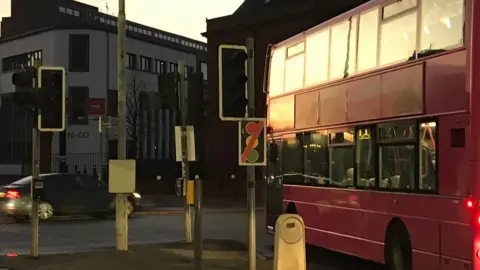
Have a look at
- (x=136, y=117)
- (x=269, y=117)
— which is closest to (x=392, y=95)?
(x=269, y=117)

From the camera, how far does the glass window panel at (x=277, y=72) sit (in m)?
14.6

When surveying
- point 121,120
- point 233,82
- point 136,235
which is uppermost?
point 233,82

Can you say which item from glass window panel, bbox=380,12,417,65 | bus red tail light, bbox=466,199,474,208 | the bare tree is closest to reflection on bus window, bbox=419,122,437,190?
bus red tail light, bbox=466,199,474,208

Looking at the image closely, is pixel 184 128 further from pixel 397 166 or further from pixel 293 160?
pixel 397 166

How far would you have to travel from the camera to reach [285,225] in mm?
8805

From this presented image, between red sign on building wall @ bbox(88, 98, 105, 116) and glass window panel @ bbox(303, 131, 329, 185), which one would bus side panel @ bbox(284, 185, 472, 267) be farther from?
red sign on building wall @ bbox(88, 98, 105, 116)

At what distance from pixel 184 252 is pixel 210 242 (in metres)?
2.41

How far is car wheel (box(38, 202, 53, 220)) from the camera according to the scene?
2191 centimetres

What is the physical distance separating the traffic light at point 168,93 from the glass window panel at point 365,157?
10.8ft

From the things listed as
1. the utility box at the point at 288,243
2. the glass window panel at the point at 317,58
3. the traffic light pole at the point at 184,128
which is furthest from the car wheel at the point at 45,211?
the utility box at the point at 288,243

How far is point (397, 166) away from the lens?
9.95 m

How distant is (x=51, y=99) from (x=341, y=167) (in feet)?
17.4

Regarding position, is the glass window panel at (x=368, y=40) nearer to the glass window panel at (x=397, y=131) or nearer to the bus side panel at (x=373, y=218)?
the glass window panel at (x=397, y=131)

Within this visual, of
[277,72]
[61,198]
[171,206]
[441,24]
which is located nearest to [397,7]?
[441,24]
